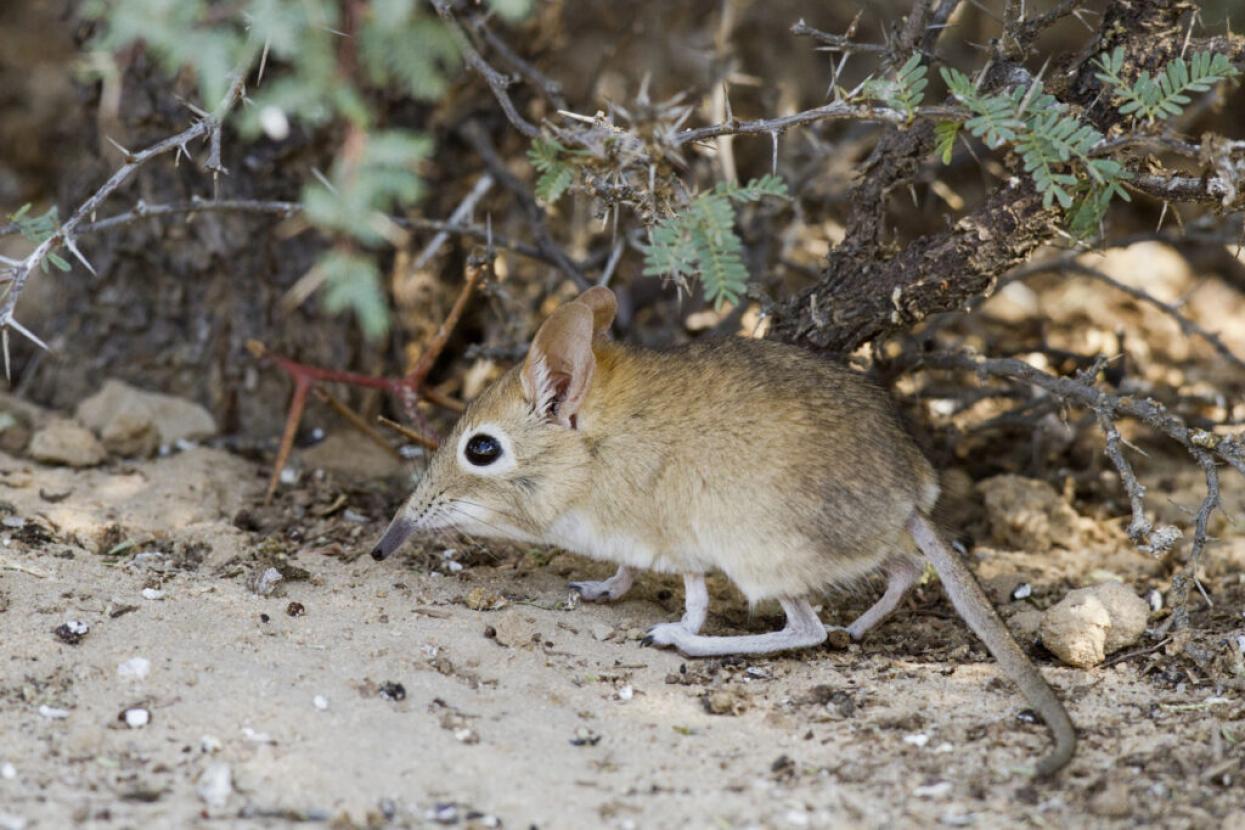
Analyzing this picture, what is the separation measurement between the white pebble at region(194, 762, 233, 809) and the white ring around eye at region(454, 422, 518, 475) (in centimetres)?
180

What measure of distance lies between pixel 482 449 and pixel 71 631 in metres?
1.62

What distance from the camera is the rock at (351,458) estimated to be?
6.21 metres

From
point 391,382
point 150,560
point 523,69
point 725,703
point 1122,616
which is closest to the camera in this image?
point 725,703

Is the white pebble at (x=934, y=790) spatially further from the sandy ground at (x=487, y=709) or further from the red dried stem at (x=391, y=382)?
the red dried stem at (x=391, y=382)

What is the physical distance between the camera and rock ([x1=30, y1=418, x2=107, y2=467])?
578 centimetres

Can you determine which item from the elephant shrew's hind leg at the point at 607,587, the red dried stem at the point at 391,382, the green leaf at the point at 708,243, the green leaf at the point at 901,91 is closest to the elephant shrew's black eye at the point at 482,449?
the red dried stem at the point at 391,382

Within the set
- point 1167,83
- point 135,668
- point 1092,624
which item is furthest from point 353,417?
point 1167,83

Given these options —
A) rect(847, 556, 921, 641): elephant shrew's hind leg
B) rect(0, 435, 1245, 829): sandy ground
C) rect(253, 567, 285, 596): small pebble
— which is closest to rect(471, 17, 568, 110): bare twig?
rect(0, 435, 1245, 829): sandy ground

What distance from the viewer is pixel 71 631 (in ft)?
13.3

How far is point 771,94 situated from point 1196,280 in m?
3.62

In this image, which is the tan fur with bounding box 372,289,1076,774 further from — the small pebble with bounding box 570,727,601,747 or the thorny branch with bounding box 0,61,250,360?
the thorny branch with bounding box 0,61,250,360

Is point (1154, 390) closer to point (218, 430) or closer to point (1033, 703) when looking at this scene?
point (1033, 703)

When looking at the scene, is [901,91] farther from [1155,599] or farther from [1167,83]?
[1155,599]

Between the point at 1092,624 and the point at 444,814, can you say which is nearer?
the point at 444,814
